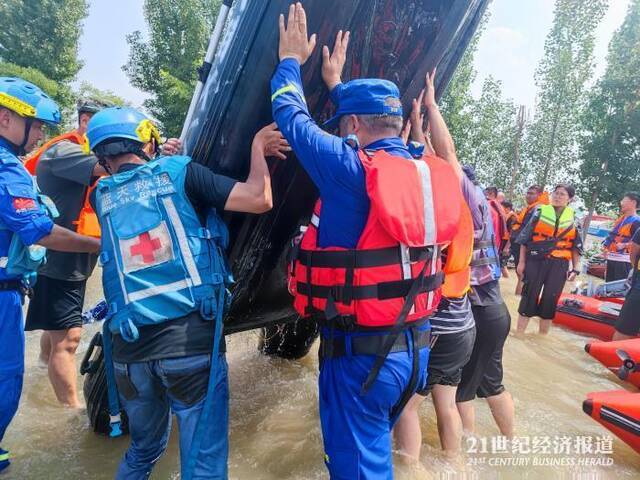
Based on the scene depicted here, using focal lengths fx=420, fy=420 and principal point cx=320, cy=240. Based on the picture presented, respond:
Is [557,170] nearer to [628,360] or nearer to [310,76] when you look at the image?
[628,360]

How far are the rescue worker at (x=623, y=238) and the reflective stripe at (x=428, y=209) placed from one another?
744 cm

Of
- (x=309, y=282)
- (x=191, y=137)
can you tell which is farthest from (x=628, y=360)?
(x=191, y=137)

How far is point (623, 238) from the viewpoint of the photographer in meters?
7.72

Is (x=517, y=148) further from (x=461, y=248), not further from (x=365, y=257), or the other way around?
(x=365, y=257)

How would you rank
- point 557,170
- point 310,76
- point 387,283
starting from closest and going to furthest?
point 387,283 < point 310,76 < point 557,170

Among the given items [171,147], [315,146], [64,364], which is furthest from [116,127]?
[64,364]

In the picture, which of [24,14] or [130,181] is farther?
[24,14]

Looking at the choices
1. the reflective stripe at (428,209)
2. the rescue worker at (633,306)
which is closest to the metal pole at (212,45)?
the reflective stripe at (428,209)

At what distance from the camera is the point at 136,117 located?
1859 millimetres

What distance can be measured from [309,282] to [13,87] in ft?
6.10

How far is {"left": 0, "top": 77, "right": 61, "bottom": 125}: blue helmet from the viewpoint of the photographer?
2150 mm

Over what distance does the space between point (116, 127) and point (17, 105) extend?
82 cm

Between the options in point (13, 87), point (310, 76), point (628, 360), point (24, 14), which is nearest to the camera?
point (310, 76)

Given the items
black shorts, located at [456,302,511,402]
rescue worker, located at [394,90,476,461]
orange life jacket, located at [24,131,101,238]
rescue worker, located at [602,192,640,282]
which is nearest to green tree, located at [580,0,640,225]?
rescue worker, located at [602,192,640,282]
